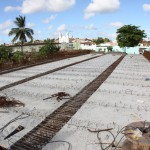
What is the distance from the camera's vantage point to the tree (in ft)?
204

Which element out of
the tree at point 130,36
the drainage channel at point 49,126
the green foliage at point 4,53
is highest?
the tree at point 130,36

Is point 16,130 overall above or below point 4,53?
below

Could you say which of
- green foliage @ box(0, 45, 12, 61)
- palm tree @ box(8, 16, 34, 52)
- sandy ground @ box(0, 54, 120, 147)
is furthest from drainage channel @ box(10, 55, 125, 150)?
palm tree @ box(8, 16, 34, 52)

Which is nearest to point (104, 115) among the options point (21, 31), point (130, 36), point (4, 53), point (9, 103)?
point (9, 103)

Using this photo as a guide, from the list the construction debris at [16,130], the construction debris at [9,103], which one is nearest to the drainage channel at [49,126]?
the construction debris at [16,130]

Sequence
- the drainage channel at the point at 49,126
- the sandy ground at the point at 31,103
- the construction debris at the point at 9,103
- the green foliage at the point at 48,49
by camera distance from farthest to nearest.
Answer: the green foliage at the point at 48,49
the construction debris at the point at 9,103
the sandy ground at the point at 31,103
the drainage channel at the point at 49,126

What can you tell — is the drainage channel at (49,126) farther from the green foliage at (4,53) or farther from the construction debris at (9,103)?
the green foliage at (4,53)

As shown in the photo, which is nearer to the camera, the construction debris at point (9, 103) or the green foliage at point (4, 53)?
the construction debris at point (9, 103)

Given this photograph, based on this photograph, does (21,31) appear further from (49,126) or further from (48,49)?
(49,126)

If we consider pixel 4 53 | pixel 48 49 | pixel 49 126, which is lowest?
pixel 49 126

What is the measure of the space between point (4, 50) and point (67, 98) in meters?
10.9

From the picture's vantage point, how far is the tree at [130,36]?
204 ft

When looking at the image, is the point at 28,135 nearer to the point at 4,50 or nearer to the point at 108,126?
the point at 108,126

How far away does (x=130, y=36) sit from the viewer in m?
62.0
